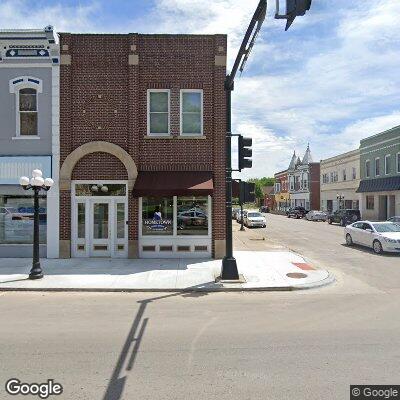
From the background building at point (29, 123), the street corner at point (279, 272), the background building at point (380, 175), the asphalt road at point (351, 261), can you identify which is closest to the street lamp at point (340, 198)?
the background building at point (380, 175)

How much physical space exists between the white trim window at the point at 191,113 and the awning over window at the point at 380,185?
2474cm

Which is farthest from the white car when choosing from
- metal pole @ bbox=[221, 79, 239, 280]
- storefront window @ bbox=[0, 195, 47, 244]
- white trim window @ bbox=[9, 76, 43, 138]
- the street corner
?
white trim window @ bbox=[9, 76, 43, 138]

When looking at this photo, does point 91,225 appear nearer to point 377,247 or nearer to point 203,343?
point 203,343

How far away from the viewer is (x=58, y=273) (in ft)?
38.3

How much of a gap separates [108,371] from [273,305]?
4481mm

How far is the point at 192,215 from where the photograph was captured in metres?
14.5

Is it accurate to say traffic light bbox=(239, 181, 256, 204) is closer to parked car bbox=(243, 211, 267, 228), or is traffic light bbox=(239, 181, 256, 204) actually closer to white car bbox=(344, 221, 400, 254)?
white car bbox=(344, 221, 400, 254)

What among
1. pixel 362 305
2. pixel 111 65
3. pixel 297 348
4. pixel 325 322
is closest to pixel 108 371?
pixel 297 348

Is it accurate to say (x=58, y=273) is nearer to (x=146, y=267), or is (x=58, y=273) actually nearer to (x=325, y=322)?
(x=146, y=267)

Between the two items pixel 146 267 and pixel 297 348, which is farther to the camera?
pixel 146 267

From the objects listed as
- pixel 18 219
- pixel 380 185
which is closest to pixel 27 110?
pixel 18 219

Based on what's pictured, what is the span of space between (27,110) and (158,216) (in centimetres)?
651

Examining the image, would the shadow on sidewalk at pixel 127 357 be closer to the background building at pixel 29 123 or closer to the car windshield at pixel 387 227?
the background building at pixel 29 123

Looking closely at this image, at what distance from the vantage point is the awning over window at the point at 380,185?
33.2 m
